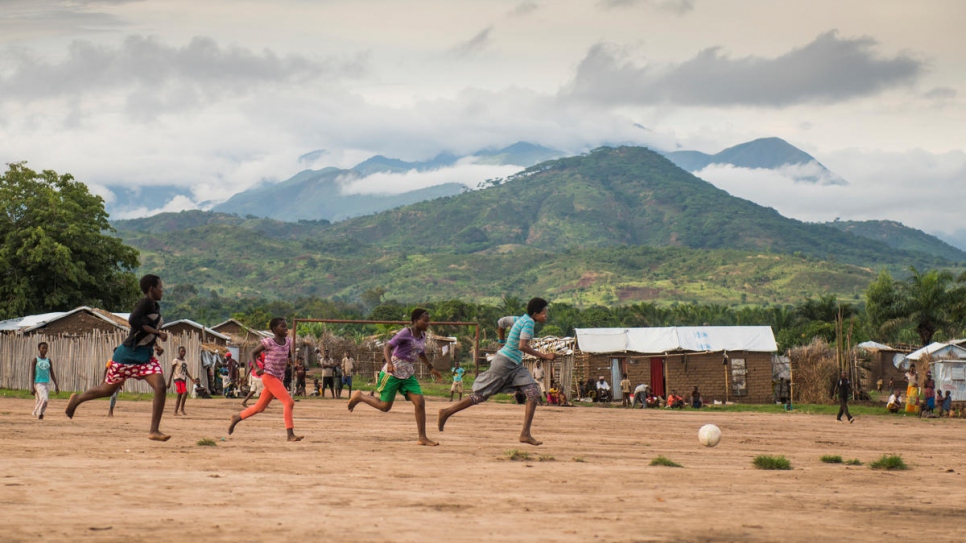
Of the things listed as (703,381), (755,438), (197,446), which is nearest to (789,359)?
(703,381)

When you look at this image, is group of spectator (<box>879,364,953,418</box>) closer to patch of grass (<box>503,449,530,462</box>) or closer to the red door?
the red door

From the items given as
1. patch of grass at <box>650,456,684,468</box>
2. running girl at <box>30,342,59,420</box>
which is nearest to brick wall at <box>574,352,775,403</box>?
running girl at <box>30,342,59,420</box>

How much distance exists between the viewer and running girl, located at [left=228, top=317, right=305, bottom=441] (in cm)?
1345

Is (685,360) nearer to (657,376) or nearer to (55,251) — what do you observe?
(657,376)

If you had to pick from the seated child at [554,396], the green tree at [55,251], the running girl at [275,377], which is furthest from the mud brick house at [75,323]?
the running girl at [275,377]

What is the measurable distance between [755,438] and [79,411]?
13946 mm

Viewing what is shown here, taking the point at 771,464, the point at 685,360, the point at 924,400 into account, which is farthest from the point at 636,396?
the point at 771,464

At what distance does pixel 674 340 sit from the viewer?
39.0 metres

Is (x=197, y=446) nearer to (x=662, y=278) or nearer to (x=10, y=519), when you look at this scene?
(x=10, y=519)

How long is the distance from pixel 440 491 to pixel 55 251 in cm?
3817

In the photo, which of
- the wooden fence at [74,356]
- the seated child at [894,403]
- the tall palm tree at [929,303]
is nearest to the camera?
the wooden fence at [74,356]

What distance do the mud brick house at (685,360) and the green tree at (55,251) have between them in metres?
21.5

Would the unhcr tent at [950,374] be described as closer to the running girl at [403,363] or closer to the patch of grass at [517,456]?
the running girl at [403,363]

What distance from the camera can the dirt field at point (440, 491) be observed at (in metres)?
6.79
